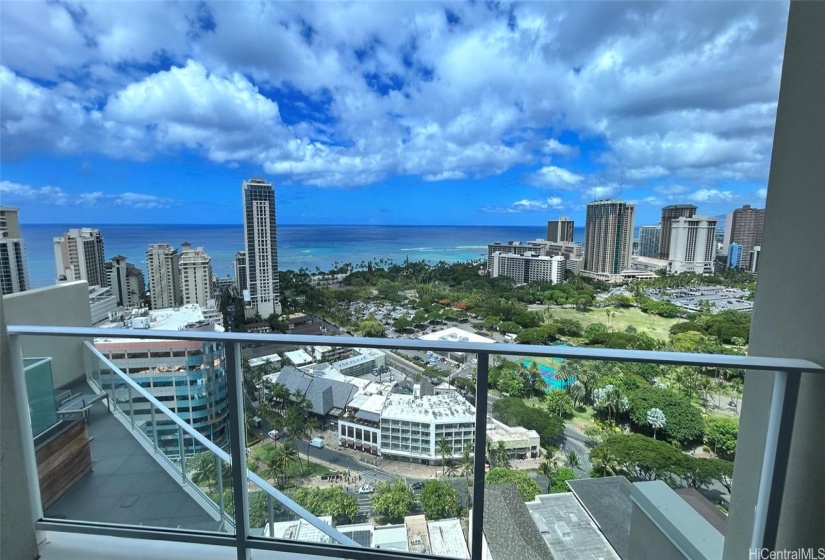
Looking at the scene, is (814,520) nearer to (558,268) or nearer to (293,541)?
(293,541)

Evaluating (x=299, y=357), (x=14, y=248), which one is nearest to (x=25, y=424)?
(x=299, y=357)

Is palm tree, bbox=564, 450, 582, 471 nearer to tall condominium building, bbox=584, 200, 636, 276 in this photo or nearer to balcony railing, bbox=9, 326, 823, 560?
balcony railing, bbox=9, 326, 823, 560

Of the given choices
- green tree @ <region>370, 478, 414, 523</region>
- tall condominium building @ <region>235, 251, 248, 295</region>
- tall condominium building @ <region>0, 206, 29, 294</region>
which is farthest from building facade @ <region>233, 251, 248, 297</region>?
green tree @ <region>370, 478, 414, 523</region>

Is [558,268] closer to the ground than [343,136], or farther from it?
closer to the ground

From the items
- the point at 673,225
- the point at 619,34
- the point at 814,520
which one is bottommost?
the point at 814,520

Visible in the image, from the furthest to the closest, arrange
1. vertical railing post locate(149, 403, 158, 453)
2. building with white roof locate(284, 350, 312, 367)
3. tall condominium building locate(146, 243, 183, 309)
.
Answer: tall condominium building locate(146, 243, 183, 309) → vertical railing post locate(149, 403, 158, 453) → building with white roof locate(284, 350, 312, 367)

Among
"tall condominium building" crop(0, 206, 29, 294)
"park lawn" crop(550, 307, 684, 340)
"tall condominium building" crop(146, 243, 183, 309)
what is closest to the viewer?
"tall condominium building" crop(0, 206, 29, 294)

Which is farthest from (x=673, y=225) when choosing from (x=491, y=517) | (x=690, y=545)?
(x=491, y=517)

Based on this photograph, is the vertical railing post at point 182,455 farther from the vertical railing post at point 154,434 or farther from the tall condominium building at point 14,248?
the tall condominium building at point 14,248
